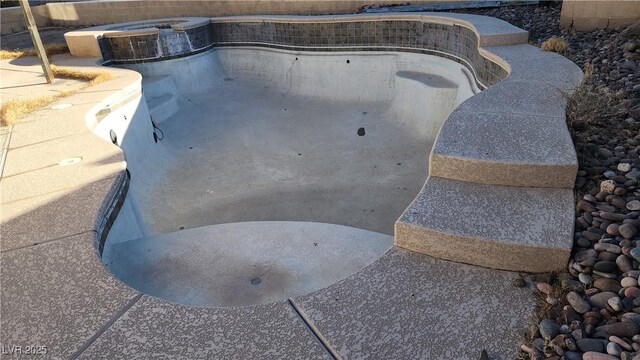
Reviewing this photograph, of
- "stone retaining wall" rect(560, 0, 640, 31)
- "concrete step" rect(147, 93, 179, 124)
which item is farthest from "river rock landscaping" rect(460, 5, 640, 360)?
"concrete step" rect(147, 93, 179, 124)

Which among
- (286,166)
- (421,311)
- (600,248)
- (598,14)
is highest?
(598,14)

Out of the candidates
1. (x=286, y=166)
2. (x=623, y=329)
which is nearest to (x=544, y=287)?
(x=623, y=329)

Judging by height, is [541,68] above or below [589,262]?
above

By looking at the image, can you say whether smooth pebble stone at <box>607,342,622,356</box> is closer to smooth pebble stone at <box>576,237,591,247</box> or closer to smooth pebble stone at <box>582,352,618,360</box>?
smooth pebble stone at <box>582,352,618,360</box>

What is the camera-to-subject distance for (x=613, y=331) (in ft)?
5.88

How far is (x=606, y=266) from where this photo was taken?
2.10m

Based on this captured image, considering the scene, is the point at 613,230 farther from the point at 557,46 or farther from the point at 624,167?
the point at 557,46

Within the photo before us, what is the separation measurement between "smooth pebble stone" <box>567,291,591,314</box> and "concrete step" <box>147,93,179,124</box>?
891cm

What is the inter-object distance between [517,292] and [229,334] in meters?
1.58

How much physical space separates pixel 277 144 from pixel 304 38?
4.11 meters

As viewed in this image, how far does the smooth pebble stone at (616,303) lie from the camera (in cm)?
189

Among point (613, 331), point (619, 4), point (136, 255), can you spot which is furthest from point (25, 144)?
point (619, 4)

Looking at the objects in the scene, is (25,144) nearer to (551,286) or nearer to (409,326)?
(409,326)

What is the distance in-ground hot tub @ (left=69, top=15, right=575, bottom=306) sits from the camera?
10.0ft
